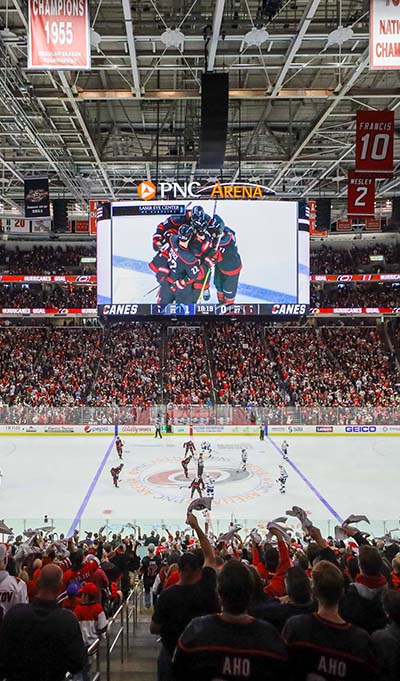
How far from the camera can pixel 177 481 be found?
17953 mm

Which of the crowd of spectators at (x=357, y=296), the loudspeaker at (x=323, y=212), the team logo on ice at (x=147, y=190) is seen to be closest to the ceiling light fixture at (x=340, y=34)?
the team logo on ice at (x=147, y=190)

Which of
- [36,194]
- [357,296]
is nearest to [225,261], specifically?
[36,194]

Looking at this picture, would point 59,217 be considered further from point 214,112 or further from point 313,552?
point 313,552

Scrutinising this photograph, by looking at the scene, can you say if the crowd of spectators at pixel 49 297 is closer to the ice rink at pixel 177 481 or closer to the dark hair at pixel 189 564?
the ice rink at pixel 177 481

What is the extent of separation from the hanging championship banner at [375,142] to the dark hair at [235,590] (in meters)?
12.2

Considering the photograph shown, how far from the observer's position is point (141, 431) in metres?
25.2

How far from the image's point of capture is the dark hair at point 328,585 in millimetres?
2324

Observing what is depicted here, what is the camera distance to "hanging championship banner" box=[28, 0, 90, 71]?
8.30m

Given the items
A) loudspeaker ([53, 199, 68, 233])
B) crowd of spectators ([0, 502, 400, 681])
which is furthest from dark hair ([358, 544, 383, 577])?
loudspeaker ([53, 199, 68, 233])

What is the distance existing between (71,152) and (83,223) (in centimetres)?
911

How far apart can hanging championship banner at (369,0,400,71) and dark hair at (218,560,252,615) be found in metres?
8.05

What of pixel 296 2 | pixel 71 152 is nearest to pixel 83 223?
pixel 71 152

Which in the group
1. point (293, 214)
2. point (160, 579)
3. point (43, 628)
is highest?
point (293, 214)

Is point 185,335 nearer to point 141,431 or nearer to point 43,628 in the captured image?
point 141,431
